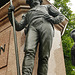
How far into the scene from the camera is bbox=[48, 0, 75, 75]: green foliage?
1045 centimetres

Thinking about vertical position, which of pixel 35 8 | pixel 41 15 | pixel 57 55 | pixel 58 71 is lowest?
pixel 58 71

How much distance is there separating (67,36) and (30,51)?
8.39 meters

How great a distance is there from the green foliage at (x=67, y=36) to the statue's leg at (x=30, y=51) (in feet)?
21.7

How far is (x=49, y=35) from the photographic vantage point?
386 cm

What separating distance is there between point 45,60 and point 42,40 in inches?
17.4

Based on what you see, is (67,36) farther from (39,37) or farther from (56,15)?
(39,37)

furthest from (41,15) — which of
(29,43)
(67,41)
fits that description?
(67,41)

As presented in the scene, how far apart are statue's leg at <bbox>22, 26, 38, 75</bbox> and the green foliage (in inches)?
260

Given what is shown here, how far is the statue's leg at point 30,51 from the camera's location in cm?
331

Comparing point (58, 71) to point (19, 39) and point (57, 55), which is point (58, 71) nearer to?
point (57, 55)

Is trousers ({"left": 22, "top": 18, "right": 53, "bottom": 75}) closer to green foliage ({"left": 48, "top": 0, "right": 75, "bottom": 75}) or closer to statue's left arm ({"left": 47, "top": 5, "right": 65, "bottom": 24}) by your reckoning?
statue's left arm ({"left": 47, "top": 5, "right": 65, "bottom": 24})

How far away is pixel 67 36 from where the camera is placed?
1163cm

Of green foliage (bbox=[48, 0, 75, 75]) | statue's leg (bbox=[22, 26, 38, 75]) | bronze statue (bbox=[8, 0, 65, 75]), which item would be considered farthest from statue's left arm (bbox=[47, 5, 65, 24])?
green foliage (bbox=[48, 0, 75, 75])

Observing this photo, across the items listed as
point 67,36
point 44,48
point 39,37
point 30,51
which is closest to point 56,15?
point 39,37
